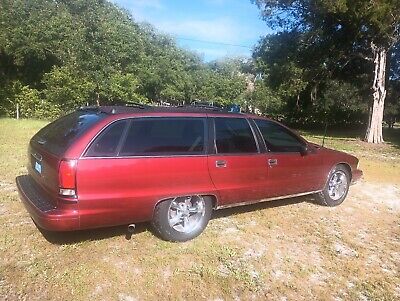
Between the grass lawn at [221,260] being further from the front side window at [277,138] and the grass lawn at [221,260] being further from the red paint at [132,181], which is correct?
the front side window at [277,138]

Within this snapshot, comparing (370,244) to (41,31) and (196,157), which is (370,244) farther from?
(41,31)

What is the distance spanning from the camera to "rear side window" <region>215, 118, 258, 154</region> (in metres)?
4.28

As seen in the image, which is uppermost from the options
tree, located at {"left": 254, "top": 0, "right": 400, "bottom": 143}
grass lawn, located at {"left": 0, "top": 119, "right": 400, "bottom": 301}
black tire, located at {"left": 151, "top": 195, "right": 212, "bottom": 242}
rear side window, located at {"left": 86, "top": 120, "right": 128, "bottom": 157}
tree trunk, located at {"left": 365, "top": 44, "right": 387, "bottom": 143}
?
tree, located at {"left": 254, "top": 0, "right": 400, "bottom": 143}

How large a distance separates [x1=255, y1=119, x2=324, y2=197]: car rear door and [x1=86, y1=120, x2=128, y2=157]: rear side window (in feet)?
A: 6.44

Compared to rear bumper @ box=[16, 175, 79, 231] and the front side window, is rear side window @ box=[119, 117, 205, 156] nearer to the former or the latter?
rear bumper @ box=[16, 175, 79, 231]

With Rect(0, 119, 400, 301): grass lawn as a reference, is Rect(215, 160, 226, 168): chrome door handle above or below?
above

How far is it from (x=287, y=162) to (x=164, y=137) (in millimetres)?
1923

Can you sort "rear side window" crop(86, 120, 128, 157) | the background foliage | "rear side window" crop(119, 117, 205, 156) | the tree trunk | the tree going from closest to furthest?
"rear side window" crop(86, 120, 128, 157), "rear side window" crop(119, 117, 205, 156), the tree, the tree trunk, the background foliage

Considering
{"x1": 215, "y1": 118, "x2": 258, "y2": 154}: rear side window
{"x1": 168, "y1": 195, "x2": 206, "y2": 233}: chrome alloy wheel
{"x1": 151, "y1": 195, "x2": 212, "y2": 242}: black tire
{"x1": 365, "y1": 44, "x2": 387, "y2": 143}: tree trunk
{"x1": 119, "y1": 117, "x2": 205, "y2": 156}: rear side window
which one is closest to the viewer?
{"x1": 119, "y1": 117, "x2": 205, "y2": 156}: rear side window

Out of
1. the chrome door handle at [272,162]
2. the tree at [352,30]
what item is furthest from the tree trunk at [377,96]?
the chrome door handle at [272,162]

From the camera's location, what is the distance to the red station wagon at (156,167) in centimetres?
336

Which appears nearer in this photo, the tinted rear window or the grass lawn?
the grass lawn

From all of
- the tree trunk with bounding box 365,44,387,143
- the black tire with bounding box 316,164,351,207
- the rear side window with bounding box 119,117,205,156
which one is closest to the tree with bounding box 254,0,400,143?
the tree trunk with bounding box 365,44,387,143

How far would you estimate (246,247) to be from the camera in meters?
4.11
